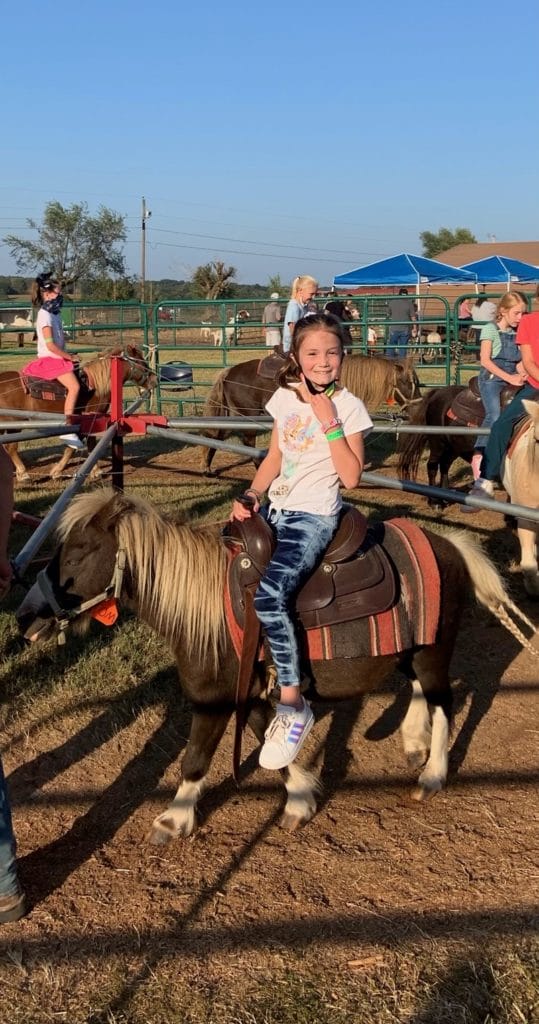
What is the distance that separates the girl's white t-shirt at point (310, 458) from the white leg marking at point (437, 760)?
108 centimetres

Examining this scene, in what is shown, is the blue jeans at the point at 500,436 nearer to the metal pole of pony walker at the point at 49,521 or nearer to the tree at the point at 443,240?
the metal pole of pony walker at the point at 49,521

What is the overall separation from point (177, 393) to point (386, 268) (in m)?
13.0

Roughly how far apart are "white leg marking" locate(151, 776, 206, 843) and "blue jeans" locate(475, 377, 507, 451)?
533 centimetres

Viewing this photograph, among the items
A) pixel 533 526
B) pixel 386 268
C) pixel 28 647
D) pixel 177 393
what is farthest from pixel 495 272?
pixel 28 647

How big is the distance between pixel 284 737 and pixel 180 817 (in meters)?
0.57

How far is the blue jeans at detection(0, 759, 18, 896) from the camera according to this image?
269 centimetres

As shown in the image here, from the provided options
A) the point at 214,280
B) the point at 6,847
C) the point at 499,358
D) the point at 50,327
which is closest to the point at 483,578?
the point at 6,847

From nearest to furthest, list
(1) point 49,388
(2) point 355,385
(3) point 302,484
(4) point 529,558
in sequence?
(3) point 302,484, (4) point 529,558, (1) point 49,388, (2) point 355,385

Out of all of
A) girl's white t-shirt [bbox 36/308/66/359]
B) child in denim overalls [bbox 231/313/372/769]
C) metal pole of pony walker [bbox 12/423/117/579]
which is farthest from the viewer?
girl's white t-shirt [bbox 36/308/66/359]

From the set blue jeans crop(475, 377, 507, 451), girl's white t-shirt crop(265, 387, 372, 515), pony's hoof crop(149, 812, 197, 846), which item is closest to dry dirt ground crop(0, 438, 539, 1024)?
pony's hoof crop(149, 812, 197, 846)

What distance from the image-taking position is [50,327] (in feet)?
28.9

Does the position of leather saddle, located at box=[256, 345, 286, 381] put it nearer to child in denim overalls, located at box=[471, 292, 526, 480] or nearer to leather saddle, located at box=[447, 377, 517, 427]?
leather saddle, located at box=[447, 377, 517, 427]

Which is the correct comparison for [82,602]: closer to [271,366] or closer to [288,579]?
[288,579]

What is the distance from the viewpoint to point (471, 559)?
11.6 ft
